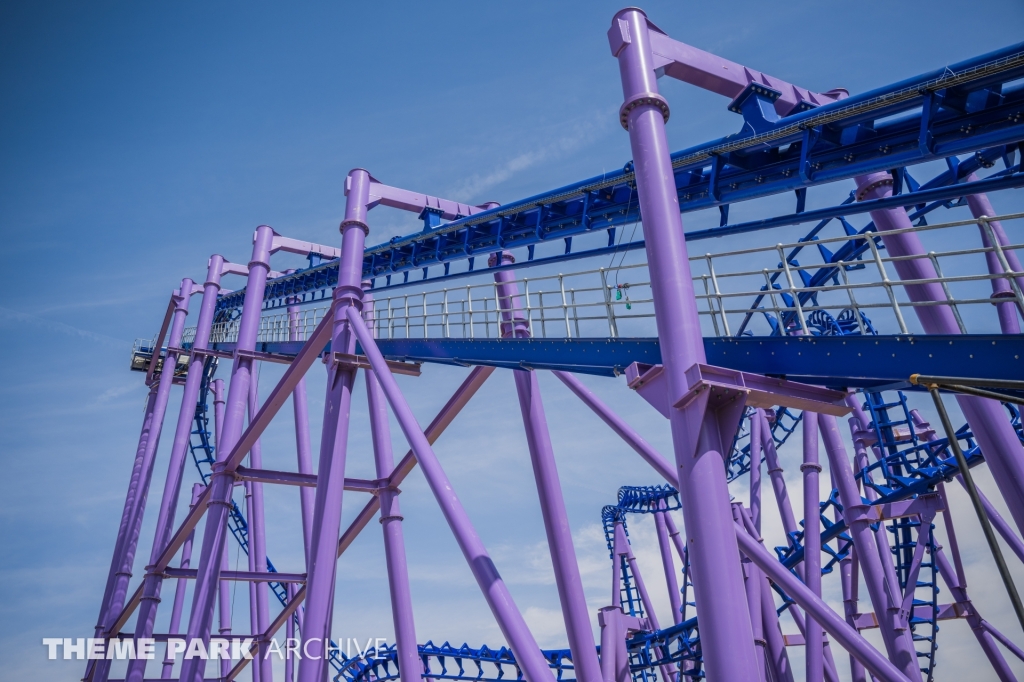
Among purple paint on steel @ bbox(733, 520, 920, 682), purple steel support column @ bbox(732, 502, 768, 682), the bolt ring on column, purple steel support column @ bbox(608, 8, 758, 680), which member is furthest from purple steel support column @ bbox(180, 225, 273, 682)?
purple steel support column @ bbox(732, 502, 768, 682)

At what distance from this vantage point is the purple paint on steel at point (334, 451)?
27.7 ft

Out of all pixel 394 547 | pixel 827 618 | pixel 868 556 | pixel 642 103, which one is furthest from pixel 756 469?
pixel 642 103

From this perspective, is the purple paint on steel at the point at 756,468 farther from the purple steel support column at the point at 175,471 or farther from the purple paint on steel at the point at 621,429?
the purple steel support column at the point at 175,471

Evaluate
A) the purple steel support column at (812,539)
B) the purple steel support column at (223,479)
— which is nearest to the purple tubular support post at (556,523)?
the purple steel support column at (812,539)

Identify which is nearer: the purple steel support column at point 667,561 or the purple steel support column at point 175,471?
the purple steel support column at point 175,471

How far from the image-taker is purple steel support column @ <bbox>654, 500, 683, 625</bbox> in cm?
2117

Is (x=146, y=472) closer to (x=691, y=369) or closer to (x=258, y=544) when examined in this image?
(x=258, y=544)

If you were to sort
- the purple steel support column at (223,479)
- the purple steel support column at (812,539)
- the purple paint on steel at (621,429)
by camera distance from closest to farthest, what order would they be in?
1. the purple paint on steel at (621,429)
2. the purple steel support column at (223,479)
3. the purple steel support column at (812,539)

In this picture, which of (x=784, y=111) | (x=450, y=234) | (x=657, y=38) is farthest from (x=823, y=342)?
(x=450, y=234)

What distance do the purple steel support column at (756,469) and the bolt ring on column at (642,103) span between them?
10583 mm

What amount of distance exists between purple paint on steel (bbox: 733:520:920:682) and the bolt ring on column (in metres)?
3.81

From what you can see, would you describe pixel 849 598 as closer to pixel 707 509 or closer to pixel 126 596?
pixel 707 509

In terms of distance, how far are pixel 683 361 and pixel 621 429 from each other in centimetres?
329

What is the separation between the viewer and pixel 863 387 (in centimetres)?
582
